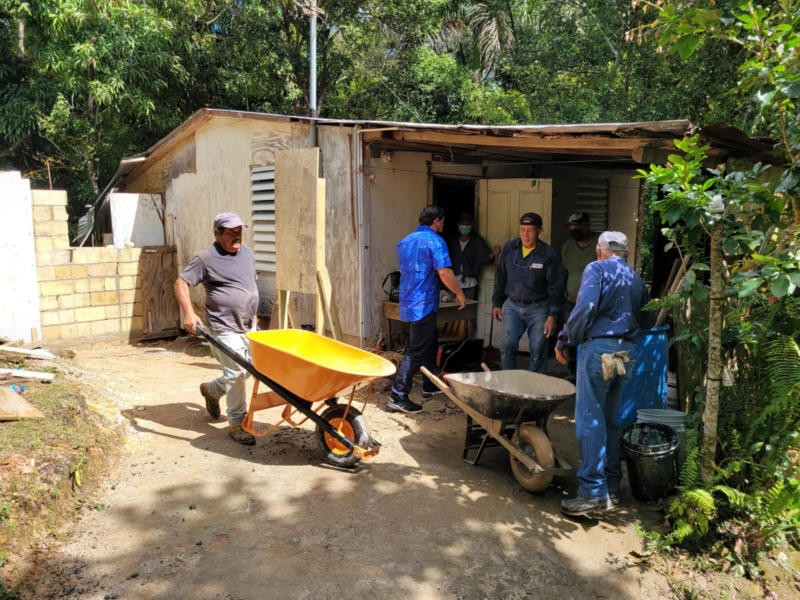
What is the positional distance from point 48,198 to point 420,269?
5.48m

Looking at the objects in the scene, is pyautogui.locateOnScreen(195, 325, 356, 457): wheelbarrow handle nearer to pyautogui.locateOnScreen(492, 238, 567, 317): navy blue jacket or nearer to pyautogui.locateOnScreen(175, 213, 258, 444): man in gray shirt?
pyautogui.locateOnScreen(175, 213, 258, 444): man in gray shirt

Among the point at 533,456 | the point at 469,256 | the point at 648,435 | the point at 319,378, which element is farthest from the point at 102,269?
the point at 648,435

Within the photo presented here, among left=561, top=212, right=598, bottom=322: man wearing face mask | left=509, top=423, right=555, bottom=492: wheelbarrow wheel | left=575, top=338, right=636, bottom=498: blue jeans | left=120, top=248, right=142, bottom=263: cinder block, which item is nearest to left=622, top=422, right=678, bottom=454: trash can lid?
left=575, top=338, right=636, bottom=498: blue jeans

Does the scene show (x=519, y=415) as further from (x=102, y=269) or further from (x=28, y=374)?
(x=102, y=269)

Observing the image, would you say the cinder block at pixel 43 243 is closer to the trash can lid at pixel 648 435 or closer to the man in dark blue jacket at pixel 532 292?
the man in dark blue jacket at pixel 532 292

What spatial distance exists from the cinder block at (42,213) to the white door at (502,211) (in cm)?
584

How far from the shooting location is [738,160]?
5.65m

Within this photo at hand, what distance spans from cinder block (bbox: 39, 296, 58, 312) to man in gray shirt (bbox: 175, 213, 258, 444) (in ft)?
14.8

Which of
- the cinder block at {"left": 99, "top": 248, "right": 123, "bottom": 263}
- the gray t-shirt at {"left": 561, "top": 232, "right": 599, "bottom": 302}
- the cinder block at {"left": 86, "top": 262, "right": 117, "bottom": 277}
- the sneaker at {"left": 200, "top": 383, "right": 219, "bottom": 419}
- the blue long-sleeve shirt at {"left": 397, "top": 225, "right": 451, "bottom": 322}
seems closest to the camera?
the sneaker at {"left": 200, "top": 383, "right": 219, "bottom": 419}

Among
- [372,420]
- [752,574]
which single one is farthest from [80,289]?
[752,574]

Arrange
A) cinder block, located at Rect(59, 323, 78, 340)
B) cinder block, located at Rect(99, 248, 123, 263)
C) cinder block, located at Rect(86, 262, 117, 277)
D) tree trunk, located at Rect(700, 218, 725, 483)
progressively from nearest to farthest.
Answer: tree trunk, located at Rect(700, 218, 725, 483)
cinder block, located at Rect(59, 323, 78, 340)
cinder block, located at Rect(86, 262, 117, 277)
cinder block, located at Rect(99, 248, 123, 263)

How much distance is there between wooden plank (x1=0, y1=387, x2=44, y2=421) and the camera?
4.24 meters

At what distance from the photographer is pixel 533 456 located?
13.5 feet

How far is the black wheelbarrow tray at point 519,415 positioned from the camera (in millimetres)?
3953
